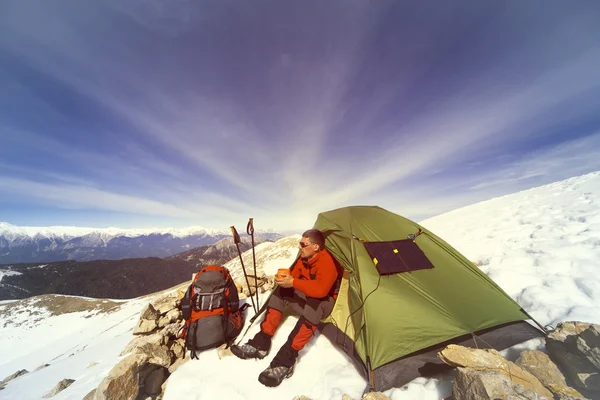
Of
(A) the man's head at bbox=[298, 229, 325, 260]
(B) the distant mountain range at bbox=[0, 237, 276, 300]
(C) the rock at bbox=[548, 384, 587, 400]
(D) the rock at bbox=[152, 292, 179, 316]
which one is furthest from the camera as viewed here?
(B) the distant mountain range at bbox=[0, 237, 276, 300]

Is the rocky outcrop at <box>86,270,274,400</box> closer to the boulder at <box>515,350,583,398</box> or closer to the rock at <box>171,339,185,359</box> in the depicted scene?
the rock at <box>171,339,185,359</box>

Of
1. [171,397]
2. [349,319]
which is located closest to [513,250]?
[349,319]

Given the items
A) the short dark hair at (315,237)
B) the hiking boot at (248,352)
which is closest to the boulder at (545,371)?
the short dark hair at (315,237)

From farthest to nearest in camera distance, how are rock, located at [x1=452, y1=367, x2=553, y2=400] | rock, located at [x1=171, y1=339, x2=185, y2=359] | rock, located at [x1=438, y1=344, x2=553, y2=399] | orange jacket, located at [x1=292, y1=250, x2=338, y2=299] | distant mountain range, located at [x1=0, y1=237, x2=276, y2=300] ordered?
1. distant mountain range, located at [x1=0, y1=237, x2=276, y2=300]
2. rock, located at [x1=171, y1=339, x2=185, y2=359]
3. orange jacket, located at [x1=292, y1=250, x2=338, y2=299]
4. rock, located at [x1=438, y1=344, x2=553, y2=399]
5. rock, located at [x1=452, y1=367, x2=553, y2=400]

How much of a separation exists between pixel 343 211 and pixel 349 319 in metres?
3.32

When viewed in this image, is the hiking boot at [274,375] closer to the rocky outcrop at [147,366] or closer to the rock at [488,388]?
the rocky outcrop at [147,366]

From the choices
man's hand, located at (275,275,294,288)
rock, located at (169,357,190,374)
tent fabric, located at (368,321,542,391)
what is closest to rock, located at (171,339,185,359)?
rock, located at (169,357,190,374)

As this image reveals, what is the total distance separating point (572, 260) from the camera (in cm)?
757

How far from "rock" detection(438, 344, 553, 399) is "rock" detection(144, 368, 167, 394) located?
6.28 metres

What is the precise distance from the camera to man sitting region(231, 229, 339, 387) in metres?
4.92

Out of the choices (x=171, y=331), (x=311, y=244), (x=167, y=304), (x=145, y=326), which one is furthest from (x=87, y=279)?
(x=311, y=244)

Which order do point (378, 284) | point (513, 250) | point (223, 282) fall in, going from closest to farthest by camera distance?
point (378, 284)
point (223, 282)
point (513, 250)

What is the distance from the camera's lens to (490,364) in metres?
3.88

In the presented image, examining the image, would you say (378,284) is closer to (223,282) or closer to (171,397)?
(223,282)
